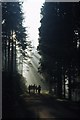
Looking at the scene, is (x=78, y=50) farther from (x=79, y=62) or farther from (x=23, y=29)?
(x=23, y=29)

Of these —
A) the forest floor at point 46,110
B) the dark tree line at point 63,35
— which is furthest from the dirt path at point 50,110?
the dark tree line at point 63,35

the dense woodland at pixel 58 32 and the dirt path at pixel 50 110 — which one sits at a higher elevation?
the dense woodland at pixel 58 32

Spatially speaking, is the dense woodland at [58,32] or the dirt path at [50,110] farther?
the dense woodland at [58,32]

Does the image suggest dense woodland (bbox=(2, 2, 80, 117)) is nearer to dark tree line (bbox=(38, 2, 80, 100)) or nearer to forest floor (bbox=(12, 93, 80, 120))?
dark tree line (bbox=(38, 2, 80, 100))

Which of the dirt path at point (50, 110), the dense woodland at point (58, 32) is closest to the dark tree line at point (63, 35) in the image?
the dense woodland at point (58, 32)

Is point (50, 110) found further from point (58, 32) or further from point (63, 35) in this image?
point (58, 32)

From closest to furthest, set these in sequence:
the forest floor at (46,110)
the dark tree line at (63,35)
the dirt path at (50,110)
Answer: the forest floor at (46,110)
the dirt path at (50,110)
the dark tree line at (63,35)

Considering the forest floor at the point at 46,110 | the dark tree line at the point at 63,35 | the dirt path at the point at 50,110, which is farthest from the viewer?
the dark tree line at the point at 63,35

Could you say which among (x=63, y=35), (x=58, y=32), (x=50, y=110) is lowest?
(x=50, y=110)

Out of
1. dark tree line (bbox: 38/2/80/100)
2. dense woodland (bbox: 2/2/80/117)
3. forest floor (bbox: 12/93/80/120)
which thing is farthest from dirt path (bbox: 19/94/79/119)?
dark tree line (bbox: 38/2/80/100)

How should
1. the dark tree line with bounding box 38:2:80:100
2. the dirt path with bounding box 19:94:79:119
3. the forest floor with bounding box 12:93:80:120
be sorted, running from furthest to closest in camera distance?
the dark tree line with bounding box 38:2:80:100 → the dirt path with bounding box 19:94:79:119 → the forest floor with bounding box 12:93:80:120

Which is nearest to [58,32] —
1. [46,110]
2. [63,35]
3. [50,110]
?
[63,35]

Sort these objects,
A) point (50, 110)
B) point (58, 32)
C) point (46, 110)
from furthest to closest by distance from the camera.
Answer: point (58, 32) → point (50, 110) → point (46, 110)

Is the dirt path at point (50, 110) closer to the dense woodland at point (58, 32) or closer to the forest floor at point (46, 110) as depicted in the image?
the forest floor at point (46, 110)
